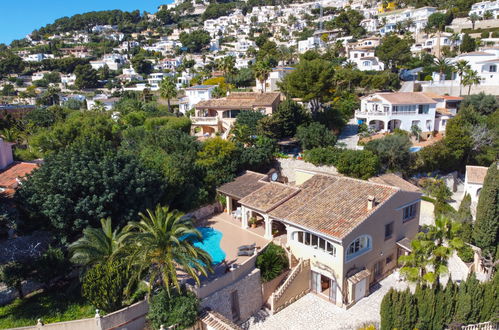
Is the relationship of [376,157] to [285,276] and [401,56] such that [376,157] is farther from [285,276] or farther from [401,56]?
[401,56]

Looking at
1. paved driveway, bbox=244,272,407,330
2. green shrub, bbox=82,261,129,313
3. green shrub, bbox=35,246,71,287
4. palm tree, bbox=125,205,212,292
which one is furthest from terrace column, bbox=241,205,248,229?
green shrub, bbox=35,246,71,287

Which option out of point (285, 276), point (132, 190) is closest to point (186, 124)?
point (132, 190)

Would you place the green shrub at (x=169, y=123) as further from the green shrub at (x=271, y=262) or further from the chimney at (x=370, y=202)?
the chimney at (x=370, y=202)

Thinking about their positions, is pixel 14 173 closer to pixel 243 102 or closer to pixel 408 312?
pixel 243 102

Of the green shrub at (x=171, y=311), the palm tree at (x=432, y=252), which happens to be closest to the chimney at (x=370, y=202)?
the palm tree at (x=432, y=252)

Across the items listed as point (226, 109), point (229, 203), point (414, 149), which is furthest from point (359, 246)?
point (226, 109)

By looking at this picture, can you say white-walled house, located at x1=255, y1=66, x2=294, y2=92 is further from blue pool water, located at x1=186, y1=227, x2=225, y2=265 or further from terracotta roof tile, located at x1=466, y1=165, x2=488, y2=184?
blue pool water, located at x1=186, y1=227, x2=225, y2=265
